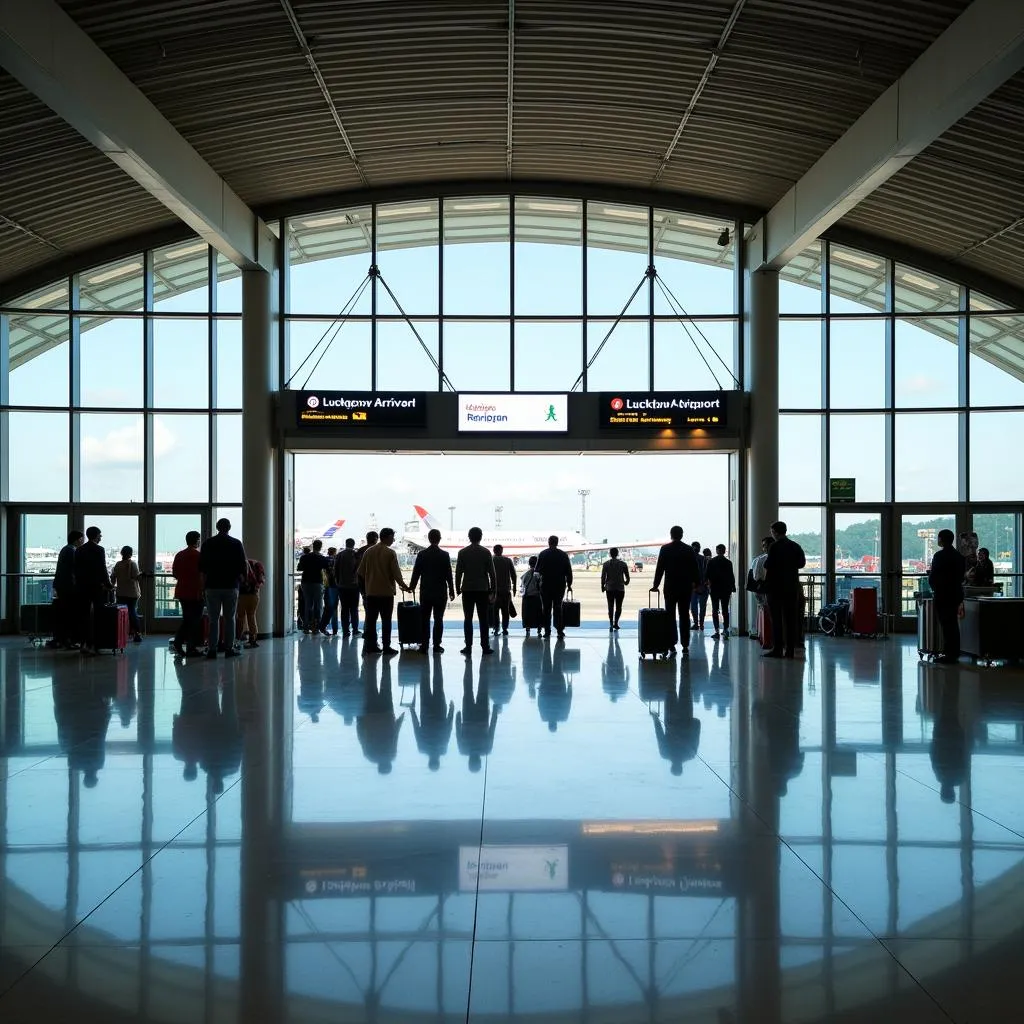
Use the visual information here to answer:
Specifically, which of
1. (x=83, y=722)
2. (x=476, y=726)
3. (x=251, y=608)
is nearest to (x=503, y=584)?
(x=251, y=608)

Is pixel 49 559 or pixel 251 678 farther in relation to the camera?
pixel 49 559

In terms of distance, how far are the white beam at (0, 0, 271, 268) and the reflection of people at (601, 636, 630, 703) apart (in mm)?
8009

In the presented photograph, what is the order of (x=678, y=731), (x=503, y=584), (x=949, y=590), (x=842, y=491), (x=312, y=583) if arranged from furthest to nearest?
(x=842, y=491)
(x=312, y=583)
(x=503, y=584)
(x=949, y=590)
(x=678, y=731)

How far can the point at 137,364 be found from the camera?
19031 mm

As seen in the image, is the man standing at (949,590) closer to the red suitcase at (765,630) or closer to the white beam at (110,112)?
the red suitcase at (765,630)

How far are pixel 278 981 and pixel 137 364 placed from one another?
57.5 ft

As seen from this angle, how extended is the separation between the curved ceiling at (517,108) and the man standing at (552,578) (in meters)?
6.52

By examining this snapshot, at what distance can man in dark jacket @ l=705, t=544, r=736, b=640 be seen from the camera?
58.4 feet

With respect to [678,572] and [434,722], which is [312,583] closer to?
[678,572]

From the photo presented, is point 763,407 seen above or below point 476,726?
above

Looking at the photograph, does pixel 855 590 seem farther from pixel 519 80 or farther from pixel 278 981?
pixel 278 981

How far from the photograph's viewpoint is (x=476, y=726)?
7.75 metres

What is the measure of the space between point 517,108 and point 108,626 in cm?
932

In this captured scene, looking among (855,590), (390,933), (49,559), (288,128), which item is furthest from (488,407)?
(390,933)
